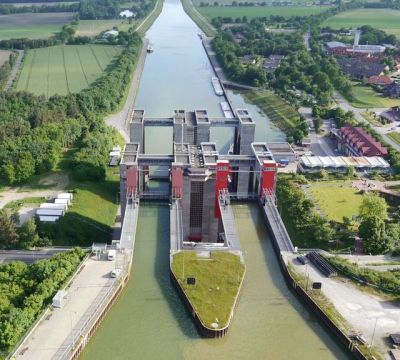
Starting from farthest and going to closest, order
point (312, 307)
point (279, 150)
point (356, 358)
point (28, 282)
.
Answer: point (279, 150), point (28, 282), point (312, 307), point (356, 358)

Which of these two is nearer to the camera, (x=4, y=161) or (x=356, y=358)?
(x=356, y=358)

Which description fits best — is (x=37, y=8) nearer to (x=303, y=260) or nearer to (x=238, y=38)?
(x=238, y=38)

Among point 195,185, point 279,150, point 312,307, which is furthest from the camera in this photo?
point 279,150

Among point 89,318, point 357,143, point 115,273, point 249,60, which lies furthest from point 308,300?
point 249,60

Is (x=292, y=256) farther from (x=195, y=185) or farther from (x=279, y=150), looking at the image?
(x=279, y=150)

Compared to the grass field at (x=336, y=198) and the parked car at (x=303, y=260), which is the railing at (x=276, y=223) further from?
the grass field at (x=336, y=198)

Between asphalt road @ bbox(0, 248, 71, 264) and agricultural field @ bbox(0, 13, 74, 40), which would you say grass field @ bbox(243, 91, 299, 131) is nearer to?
asphalt road @ bbox(0, 248, 71, 264)

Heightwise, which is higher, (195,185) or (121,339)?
(195,185)

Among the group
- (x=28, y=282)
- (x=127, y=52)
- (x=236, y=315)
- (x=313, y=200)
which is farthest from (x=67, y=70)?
(x=236, y=315)
